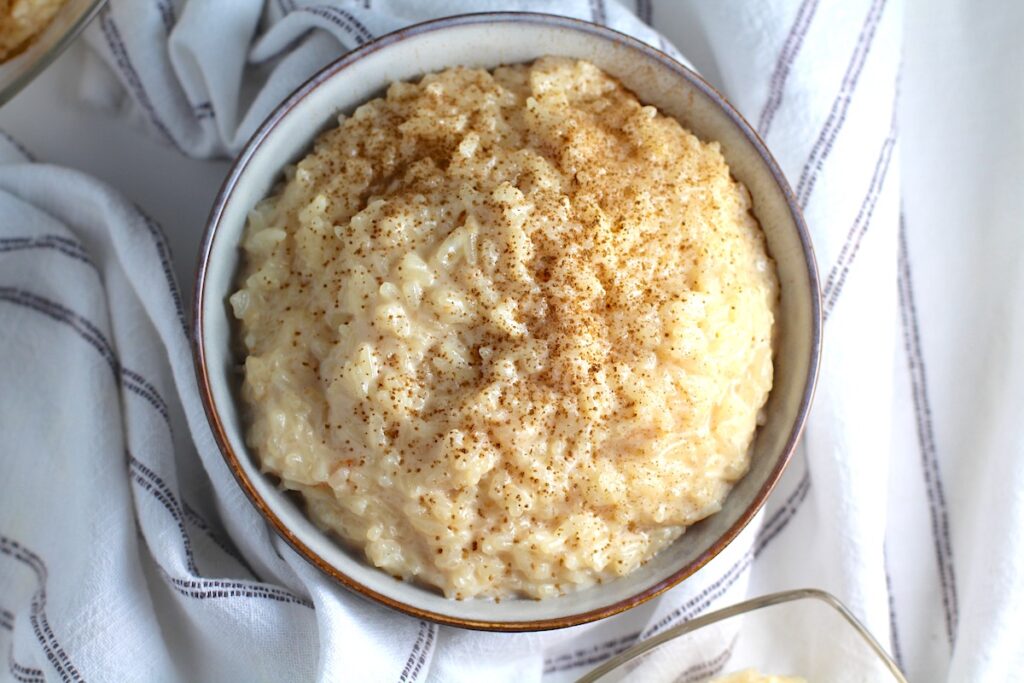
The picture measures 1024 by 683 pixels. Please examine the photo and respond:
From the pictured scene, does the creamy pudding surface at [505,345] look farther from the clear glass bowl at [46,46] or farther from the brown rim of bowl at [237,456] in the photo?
the clear glass bowl at [46,46]

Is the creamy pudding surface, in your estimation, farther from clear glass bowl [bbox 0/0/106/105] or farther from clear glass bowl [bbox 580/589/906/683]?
clear glass bowl [bbox 0/0/106/105]

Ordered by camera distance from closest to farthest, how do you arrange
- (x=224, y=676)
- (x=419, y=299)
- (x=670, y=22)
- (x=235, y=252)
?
(x=419, y=299) < (x=235, y=252) < (x=224, y=676) < (x=670, y=22)

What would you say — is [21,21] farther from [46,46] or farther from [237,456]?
[237,456]

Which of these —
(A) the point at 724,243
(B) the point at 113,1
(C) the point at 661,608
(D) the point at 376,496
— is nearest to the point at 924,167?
(A) the point at 724,243

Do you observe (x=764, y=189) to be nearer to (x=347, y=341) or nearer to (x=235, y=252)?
(x=347, y=341)

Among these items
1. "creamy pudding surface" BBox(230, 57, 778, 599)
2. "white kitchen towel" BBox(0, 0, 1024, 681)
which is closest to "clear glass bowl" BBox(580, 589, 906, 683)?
"white kitchen towel" BBox(0, 0, 1024, 681)

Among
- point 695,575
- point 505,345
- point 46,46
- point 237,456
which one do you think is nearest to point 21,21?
point 46,46

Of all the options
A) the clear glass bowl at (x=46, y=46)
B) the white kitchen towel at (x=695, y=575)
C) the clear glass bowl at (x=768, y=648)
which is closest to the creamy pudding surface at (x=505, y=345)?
the clear glass bowl at (x=768, y=648)

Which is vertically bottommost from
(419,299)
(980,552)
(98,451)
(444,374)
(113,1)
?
(980,552)
